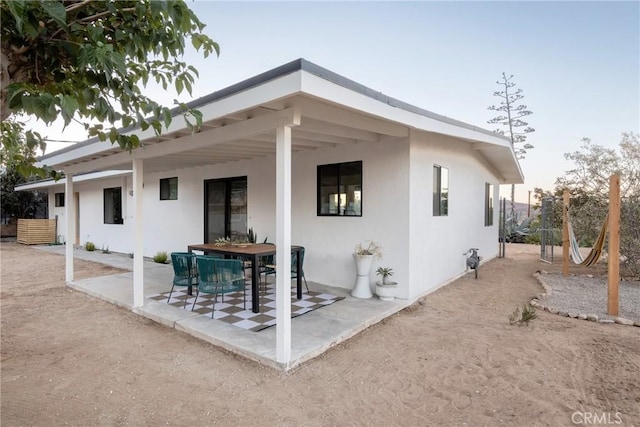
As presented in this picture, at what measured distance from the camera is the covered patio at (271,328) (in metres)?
3.62

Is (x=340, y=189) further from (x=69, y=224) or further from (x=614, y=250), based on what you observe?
(x=69, y=224)

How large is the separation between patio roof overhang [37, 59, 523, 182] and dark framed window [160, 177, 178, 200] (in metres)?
3.06

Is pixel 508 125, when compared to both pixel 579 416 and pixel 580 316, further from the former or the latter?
pixel 579 416

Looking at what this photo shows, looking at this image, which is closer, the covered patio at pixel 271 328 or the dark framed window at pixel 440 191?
the covered patio at pixel 271 328

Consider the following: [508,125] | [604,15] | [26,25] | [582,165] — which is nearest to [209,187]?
[26,25]

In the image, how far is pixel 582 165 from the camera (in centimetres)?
1123

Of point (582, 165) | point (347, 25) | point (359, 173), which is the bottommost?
point (359, 173)

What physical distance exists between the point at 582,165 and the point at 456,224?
Answer: 6.90m

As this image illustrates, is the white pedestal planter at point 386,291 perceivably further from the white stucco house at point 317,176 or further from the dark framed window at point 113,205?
the dark framed window at point 113,205

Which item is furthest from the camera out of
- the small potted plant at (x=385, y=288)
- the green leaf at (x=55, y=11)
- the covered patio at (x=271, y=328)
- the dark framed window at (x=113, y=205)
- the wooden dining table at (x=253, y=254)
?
the dark framed window at (x=113, y=205)

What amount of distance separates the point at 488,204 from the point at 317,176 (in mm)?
6531

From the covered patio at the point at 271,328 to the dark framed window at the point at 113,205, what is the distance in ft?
20.1

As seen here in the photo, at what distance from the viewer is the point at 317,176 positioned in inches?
251
